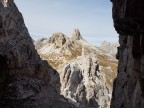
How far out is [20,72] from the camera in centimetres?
6788

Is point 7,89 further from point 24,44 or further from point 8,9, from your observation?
point 8,9

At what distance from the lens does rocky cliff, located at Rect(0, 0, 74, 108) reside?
6067 centimetres

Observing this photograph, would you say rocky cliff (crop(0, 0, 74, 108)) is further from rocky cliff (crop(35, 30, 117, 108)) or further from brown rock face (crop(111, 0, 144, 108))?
rocky cliff (crop(35, 30, 117, 108))

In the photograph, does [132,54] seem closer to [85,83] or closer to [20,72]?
[20,72]

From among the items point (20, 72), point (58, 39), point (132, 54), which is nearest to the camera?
point (132, 54)

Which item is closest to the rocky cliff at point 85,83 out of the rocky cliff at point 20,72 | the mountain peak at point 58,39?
the mountain peak at point 58,39

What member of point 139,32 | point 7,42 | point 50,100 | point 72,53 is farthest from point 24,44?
point 72,53

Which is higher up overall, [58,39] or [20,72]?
[58,39]

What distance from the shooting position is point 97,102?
122 m

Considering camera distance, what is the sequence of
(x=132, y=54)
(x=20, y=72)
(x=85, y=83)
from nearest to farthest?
(x=132, y=54) → (x=20, y=72) → (x=85, y=83)

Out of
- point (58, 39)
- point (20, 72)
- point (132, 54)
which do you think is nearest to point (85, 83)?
point (58, 39)

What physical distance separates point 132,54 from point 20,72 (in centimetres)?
3418

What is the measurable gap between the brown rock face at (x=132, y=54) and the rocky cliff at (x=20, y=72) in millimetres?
17419

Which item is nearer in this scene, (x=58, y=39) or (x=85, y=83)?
(x=85, y=83)
